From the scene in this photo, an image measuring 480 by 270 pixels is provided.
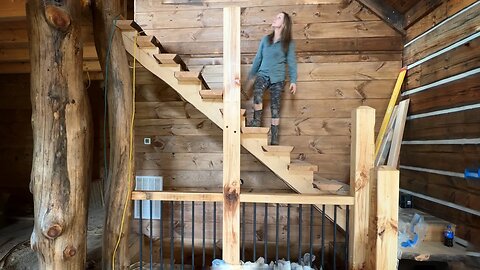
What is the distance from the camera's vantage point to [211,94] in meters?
2.04

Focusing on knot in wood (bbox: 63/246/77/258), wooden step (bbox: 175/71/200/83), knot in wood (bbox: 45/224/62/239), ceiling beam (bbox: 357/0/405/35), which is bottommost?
knot in wood (bbox: 63/246/77/258)

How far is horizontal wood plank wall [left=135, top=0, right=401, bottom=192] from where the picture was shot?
2.79 metres

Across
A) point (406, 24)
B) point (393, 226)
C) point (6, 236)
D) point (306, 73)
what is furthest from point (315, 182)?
point (6, 236)

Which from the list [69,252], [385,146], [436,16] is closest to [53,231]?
[69,252]

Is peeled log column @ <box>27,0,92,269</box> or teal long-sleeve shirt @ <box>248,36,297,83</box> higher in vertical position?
teal long-sleeve shirt @ <box>248,36,297,83</box>

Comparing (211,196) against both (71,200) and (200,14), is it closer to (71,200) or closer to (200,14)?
(71,200)

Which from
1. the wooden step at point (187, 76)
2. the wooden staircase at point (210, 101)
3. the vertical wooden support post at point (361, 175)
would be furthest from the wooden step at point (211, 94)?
the vertical wooden support post at point (361, 175)

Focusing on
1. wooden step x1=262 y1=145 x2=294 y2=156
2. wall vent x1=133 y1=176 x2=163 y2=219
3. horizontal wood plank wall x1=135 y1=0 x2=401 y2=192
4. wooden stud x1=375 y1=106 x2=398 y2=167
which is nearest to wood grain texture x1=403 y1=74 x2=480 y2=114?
wooden stud x1=375 y1=106 x2=398 y2=167

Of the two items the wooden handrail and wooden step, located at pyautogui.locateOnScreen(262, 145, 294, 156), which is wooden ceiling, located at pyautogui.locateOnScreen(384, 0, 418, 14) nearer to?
wooden step, located at pyautogui.locateOnScreen(262, 145, 294, 156)

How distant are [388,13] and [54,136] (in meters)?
3.02

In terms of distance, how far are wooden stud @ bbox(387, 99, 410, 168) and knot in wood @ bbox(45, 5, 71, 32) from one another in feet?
8.33

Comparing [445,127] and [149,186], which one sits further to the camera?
[149,186]

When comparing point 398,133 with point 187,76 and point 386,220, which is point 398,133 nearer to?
point 386,220

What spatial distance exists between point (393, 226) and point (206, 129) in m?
2.03
